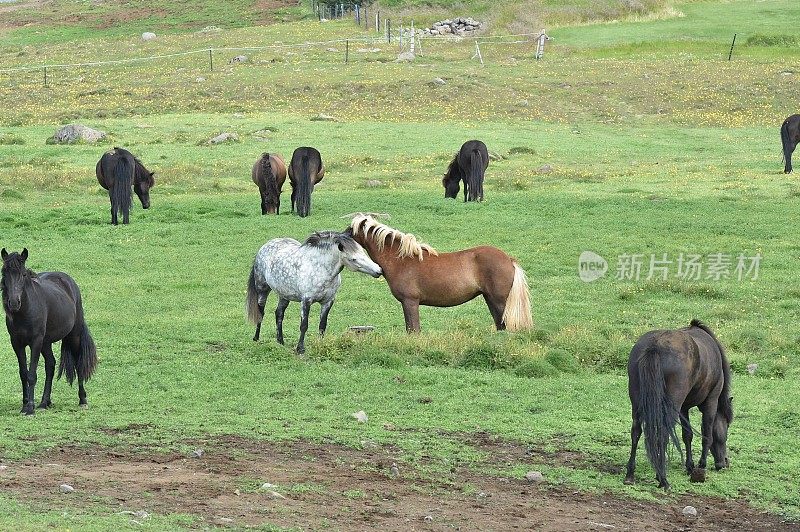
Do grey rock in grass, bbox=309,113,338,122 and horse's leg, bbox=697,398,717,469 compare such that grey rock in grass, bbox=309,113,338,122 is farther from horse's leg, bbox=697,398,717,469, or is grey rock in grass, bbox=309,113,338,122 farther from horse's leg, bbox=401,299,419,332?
horse's leg, bbox=697,398,717,469

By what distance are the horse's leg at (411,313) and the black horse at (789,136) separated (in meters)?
19.3

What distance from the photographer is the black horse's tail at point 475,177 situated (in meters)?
28.3

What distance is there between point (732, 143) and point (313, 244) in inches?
1053

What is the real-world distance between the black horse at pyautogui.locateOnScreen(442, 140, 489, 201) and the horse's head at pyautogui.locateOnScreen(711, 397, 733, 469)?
17.6m

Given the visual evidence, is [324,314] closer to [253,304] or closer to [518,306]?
[253,304]

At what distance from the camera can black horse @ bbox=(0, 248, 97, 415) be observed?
11797 mm

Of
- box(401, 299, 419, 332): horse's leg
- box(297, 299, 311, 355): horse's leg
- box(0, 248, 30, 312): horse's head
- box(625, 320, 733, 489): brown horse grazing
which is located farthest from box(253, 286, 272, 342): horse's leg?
box(625, 320, 733, 489): brown horse grazing

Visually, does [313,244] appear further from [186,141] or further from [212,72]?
[212,72]

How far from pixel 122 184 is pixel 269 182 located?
3372 millimetres

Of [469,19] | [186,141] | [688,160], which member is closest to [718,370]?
[688,160]

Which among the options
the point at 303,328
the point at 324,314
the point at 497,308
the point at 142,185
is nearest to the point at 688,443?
the point at 497,308

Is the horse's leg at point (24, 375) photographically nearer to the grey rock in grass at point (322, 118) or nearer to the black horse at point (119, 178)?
the black horse at point (119, 178)

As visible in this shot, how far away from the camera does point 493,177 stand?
32.4 m

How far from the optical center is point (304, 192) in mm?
26281
